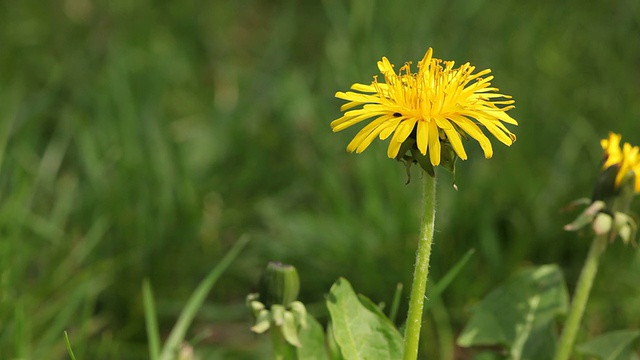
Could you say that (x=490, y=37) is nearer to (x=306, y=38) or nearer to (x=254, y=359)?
(x=306, y=38)

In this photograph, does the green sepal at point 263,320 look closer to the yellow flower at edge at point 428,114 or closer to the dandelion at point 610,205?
the yellow flower at edge at point 428,114

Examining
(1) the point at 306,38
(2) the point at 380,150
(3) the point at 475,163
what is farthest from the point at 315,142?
(1) the point at 306,38

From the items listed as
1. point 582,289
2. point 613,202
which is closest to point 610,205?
point 613,202

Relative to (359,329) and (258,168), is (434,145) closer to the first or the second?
(359,329)

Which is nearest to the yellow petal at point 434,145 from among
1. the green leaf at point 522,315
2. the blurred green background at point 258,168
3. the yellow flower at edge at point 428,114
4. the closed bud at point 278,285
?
the yellow flower at edge at point 428,114

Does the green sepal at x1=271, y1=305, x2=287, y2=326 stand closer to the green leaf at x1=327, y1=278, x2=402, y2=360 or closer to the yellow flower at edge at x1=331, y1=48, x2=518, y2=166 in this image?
the green leaf at x1=327, y1=278, x2=402, y2=360
